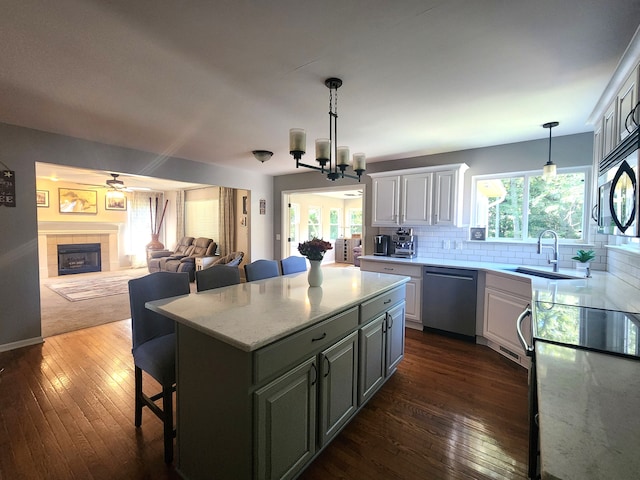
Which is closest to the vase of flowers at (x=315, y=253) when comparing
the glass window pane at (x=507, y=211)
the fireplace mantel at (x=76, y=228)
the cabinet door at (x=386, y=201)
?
the cabinet door at (x=386, y=201)

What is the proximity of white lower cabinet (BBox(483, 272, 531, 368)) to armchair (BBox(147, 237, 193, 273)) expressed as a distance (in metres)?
6.94

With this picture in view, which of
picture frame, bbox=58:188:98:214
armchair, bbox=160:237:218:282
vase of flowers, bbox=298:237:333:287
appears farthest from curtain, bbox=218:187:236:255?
vase of flowers, bbox=298:237:333:287

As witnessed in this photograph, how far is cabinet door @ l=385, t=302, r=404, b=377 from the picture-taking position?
7.97 feet

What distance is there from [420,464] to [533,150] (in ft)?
11.8

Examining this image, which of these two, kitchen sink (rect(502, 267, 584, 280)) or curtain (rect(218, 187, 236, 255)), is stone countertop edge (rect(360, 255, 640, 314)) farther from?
curtain (rect(218, 187, 236, 255))

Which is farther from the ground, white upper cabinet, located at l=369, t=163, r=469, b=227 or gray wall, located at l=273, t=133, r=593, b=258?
gray wall, located at l=273, t=133, r=593, b=258

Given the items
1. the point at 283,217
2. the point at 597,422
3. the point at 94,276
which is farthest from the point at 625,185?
the point at 94,276

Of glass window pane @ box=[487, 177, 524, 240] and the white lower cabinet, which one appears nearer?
the white lower cabinet

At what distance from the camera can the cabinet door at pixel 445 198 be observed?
3.75m

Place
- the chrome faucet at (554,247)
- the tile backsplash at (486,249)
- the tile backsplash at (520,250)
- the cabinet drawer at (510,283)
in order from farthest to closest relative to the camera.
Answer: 1. the tile backsplash at (486,249)
2. the chrome faucet at (554,247)
3. the cabinet drawer at (510,283)
4. the tile backsplash at (520,250)

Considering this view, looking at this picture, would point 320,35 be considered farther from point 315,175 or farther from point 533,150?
point 315,175

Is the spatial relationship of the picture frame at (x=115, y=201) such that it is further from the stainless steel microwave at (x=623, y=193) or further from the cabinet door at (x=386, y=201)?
the stainless steel microwave at (x=623, y=193)

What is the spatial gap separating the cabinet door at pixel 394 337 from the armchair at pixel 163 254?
256 inches

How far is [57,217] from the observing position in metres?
7.25
